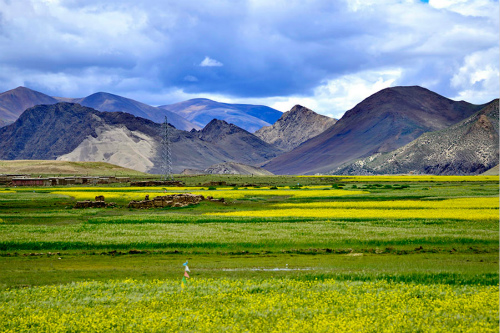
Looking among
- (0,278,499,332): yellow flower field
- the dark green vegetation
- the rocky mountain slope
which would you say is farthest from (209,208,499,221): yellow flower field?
the rocky mountain slope

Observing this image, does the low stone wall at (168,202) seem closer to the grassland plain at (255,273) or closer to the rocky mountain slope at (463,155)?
the grassland plain at (255,273)

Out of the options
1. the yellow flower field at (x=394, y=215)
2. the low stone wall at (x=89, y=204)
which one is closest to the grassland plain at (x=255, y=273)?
the yellow flower field at (x=394, y=215)

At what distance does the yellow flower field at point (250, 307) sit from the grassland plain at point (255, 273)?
0.18 ft

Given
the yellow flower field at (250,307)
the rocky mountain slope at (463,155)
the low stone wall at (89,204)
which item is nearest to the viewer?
the yellow flower field at (250,307)

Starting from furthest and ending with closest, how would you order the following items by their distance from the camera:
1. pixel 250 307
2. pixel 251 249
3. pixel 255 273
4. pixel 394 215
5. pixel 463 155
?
1. pixel 463 155
2. pixel 394 215
3. pixel 251 249
4. pixel 255 273
5. pixel 250 307

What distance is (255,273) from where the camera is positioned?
73.4ft

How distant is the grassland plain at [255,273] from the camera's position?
1530 cm

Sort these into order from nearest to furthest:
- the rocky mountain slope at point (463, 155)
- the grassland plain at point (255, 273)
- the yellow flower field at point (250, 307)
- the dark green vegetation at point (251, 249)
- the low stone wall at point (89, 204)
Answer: the yellow flower field at point (250, 307) < the grassland plain at point (255, 273) < the dark green vegetation at point (251, 249) < the low stone wall at point (89, 204) < the rocky mountain slope at point (463, 155)

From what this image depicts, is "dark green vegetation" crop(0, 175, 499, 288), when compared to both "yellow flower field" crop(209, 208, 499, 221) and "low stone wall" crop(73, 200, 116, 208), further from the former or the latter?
"low stone wall" crop(73, 200, 116, 208)

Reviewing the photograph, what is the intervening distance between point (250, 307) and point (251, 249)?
12486mm

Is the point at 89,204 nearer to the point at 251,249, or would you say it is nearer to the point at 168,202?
the point at 168,202

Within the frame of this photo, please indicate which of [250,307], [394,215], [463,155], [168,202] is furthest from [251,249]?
[463,155]

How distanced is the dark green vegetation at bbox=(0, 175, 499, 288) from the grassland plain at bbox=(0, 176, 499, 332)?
73mm

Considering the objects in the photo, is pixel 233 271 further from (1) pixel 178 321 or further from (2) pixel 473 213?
(2) pixel 473 213
